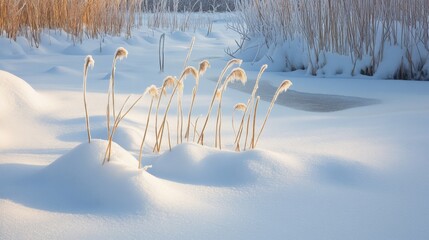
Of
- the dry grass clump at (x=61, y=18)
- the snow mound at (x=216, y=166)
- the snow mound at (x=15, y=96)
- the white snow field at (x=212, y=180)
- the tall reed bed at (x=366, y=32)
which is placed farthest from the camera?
the dry grass clump at (x=61, y=18)

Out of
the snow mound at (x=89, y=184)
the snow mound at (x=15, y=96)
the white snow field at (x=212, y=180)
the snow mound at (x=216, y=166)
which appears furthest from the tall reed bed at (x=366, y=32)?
the snow mound at (x=89, y=184)

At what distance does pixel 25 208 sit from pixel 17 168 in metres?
0.22

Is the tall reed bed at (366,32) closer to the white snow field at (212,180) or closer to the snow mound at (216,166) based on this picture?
the white snow field at (212,180)

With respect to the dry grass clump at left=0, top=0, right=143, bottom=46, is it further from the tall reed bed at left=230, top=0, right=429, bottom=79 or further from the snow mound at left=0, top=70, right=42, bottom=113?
the snow mound at left=0, top=70, right=42, bottom=113

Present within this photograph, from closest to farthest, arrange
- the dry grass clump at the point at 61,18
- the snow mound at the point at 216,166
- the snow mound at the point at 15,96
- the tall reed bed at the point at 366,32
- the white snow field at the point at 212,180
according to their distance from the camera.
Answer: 1. the white snow field at the point at 212,180
2. the snow mound at the point at 216,166
3. the snow mound at the point at 15,96
4. the tall reed bed at the point at 366,32
5. the dry grass clump at the point at 61,18

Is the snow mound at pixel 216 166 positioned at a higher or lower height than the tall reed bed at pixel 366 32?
lower

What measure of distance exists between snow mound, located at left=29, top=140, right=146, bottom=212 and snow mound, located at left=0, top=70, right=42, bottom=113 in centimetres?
86

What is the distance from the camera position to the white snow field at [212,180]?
1.02 meters

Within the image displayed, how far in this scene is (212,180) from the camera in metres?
1.26

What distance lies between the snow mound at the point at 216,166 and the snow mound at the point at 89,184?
12 centimetres

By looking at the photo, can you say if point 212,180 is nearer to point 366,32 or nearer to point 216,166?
point 216,166

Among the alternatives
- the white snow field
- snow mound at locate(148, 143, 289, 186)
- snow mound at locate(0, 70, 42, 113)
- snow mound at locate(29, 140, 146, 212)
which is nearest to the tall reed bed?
the white snow field

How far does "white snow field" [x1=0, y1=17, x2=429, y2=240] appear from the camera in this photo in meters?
1.02

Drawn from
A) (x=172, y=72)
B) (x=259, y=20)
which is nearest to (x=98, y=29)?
(x=259, y=20)
